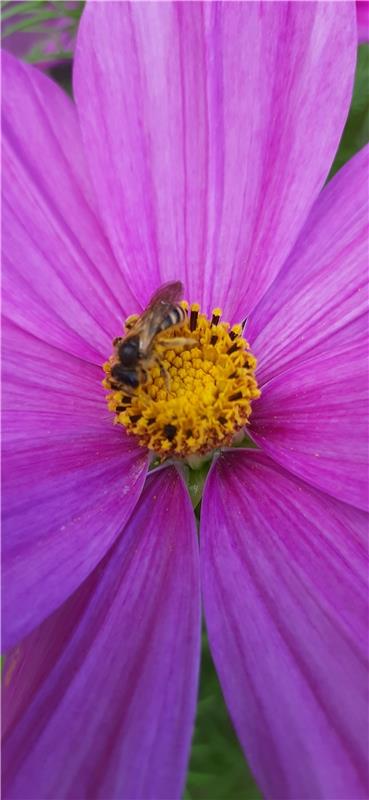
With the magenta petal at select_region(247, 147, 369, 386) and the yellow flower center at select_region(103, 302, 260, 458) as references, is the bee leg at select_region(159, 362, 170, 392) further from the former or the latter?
the magenta petal at select_region(247, 147, 369, 386)

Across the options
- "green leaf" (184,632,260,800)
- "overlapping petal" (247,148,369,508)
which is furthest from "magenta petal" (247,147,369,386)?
"green leaf" (184,632,260,800)

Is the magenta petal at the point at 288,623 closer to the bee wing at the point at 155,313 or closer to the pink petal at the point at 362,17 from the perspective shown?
the bee wing at the point at 155,313

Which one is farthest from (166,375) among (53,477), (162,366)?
(53,477)

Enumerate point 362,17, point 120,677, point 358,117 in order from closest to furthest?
1. point 120,677
2. point 362,17
3. point 358,117

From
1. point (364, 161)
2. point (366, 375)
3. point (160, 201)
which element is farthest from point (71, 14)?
point (366, 375)

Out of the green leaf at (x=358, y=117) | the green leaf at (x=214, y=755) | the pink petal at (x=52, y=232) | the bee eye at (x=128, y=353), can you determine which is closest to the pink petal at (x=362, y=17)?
the green leaf at (x=358, y=117)

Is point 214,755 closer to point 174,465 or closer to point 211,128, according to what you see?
point 174,465
